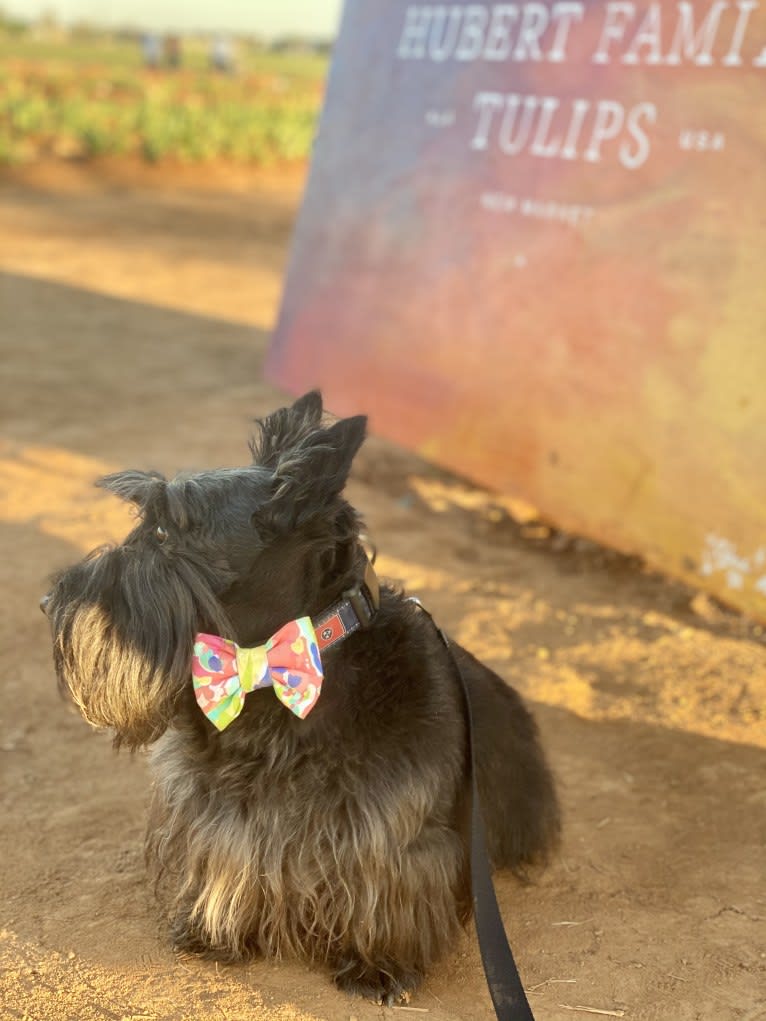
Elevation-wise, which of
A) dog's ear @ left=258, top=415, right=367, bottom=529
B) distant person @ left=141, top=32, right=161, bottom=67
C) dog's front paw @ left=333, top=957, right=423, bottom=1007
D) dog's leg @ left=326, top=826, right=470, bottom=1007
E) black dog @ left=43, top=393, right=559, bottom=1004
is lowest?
dog's front paw @ left=333, top=957, right=423, bottom=1007

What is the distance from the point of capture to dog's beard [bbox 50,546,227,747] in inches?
112

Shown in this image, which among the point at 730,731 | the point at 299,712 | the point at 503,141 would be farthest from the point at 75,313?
the point at 299,712

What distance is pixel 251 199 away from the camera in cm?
2455

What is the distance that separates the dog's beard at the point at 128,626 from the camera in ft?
9.37

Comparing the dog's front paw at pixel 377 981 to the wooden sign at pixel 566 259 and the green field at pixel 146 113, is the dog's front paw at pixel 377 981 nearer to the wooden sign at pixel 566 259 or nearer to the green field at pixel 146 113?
the wooden sign at pixel 566 259

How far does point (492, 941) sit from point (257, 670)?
965mm

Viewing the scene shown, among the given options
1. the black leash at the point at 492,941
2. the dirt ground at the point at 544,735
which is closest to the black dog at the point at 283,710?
the black leash at the point at 492,941

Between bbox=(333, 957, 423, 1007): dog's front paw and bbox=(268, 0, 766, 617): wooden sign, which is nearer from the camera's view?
bbox=(333, 957, 423, 1007): dog's front paw

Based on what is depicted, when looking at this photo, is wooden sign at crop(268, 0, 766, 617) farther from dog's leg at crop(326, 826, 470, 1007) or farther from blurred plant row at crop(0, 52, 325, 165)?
blurred plant row at crop(0, 52, 325, 165)

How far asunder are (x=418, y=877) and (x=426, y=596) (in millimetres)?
3076

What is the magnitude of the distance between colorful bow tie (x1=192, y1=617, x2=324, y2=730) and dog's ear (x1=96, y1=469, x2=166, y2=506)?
0.38 metres

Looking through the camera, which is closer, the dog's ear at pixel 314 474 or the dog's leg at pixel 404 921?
the dog's ear at pixel 314 474

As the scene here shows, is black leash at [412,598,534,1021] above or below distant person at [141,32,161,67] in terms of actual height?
below

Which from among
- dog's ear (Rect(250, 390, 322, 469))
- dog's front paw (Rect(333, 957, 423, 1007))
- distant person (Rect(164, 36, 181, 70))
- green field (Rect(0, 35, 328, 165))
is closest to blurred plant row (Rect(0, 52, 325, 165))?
green field (Rect(0, 35, 328, 165))
